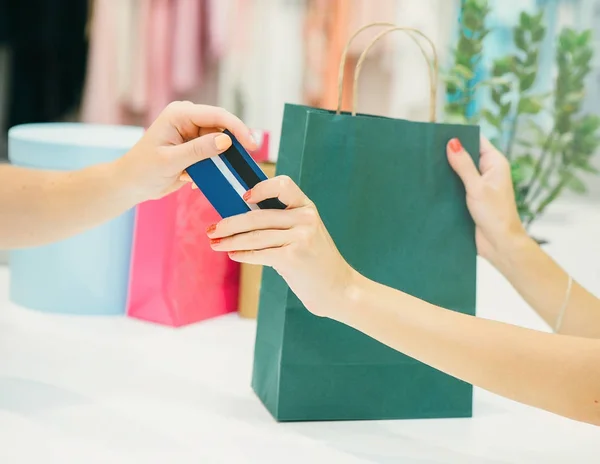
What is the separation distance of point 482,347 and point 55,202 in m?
0.43

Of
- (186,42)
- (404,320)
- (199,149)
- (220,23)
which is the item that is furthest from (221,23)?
(404,320)

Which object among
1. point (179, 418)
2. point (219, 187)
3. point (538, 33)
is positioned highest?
point (538, 33)

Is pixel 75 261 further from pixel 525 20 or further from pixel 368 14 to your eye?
pixel 368 14

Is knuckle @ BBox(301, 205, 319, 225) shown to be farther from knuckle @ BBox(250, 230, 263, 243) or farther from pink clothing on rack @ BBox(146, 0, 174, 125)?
pink clothing on rack @ BBox(146, 0, 174, 125)

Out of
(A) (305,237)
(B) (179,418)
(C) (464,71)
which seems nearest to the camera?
(A) (305,237)

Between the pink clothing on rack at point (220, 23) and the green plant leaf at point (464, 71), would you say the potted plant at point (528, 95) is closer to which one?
the green plant leaf at point (464, 71)

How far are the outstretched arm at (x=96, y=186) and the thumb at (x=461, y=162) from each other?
0.23 m

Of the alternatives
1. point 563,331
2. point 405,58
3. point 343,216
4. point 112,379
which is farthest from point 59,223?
point 405,58

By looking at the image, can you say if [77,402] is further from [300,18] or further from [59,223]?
[300,18]

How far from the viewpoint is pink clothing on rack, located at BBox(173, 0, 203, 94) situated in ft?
Answer: 6.65

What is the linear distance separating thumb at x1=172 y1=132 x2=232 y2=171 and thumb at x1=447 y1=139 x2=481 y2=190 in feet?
0.78

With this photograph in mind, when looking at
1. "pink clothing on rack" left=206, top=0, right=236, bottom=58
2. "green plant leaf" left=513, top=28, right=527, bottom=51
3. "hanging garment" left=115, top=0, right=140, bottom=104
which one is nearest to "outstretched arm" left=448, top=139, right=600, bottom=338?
"green plant leaf" left=513, top=28, right=527, bottom=51

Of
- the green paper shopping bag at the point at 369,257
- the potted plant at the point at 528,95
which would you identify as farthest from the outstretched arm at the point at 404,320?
the potted plant at the point at 528,95

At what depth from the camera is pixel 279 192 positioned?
58 cm
